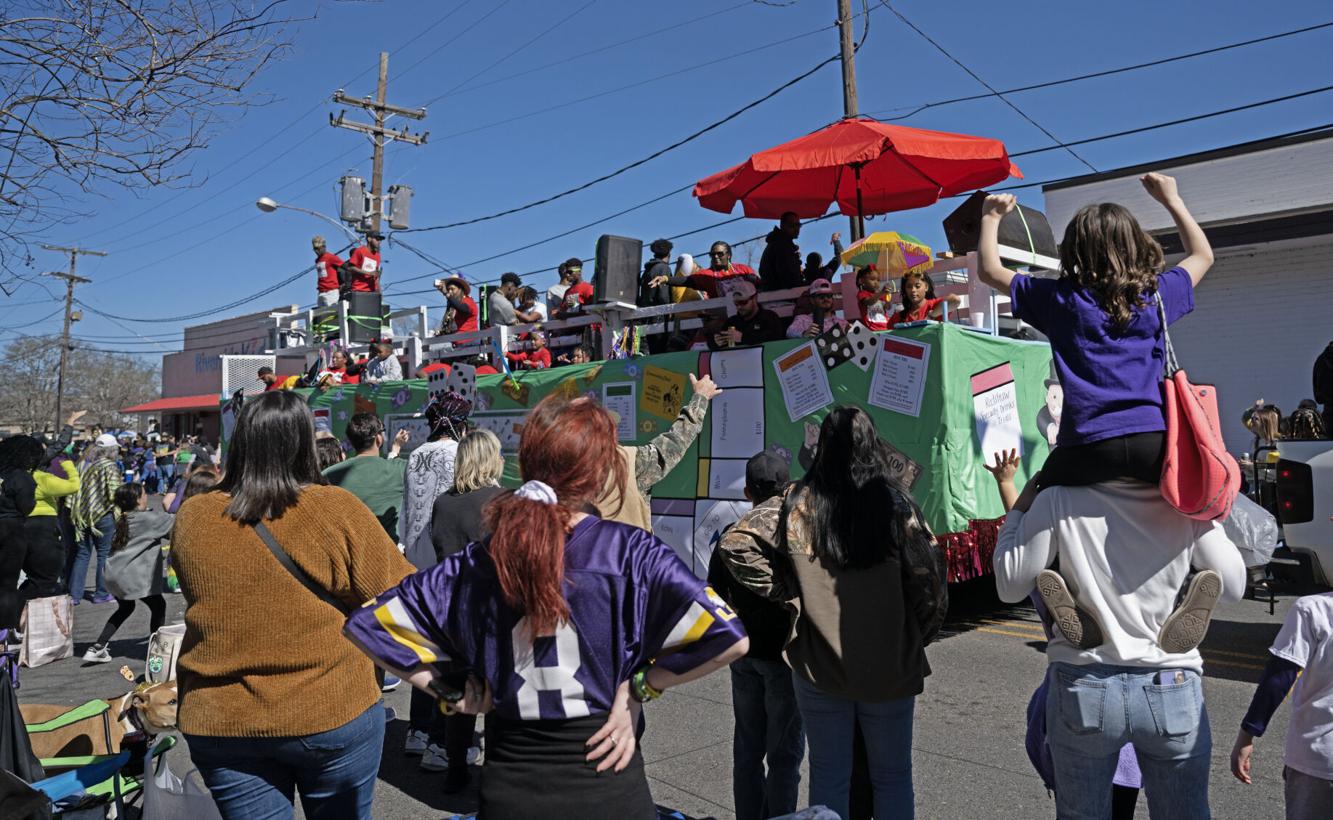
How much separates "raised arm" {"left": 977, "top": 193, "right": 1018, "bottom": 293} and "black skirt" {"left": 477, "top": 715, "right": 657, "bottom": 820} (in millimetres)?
1576

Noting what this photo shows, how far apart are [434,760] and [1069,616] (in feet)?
12.9

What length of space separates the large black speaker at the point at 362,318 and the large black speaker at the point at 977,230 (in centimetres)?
872

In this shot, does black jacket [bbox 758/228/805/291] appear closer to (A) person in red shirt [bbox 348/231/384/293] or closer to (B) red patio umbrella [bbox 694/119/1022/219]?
(B) red patio umbrella [bbox 694/119/1022/219]

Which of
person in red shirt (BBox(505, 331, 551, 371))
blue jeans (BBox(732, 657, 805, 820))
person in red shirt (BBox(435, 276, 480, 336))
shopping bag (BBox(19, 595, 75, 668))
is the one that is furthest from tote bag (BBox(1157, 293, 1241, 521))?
person in red shirt (BBox(435, 276, 480, 336))

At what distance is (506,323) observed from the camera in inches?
471

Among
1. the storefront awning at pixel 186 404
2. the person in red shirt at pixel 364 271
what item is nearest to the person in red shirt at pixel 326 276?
the person in red shirt at pixel 364 271

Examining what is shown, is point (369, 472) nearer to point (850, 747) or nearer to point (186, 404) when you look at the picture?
point (850, 747)

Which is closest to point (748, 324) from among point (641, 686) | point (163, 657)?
point (163, 657)

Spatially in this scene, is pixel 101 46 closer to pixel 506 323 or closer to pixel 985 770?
pixel 985 770

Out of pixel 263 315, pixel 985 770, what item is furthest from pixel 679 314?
pixel 263 315

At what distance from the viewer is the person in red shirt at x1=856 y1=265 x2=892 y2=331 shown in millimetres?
7355

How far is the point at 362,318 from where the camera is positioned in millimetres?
14086

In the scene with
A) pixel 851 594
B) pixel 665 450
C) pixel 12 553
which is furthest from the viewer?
pixel 12 553

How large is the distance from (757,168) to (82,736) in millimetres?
6010
